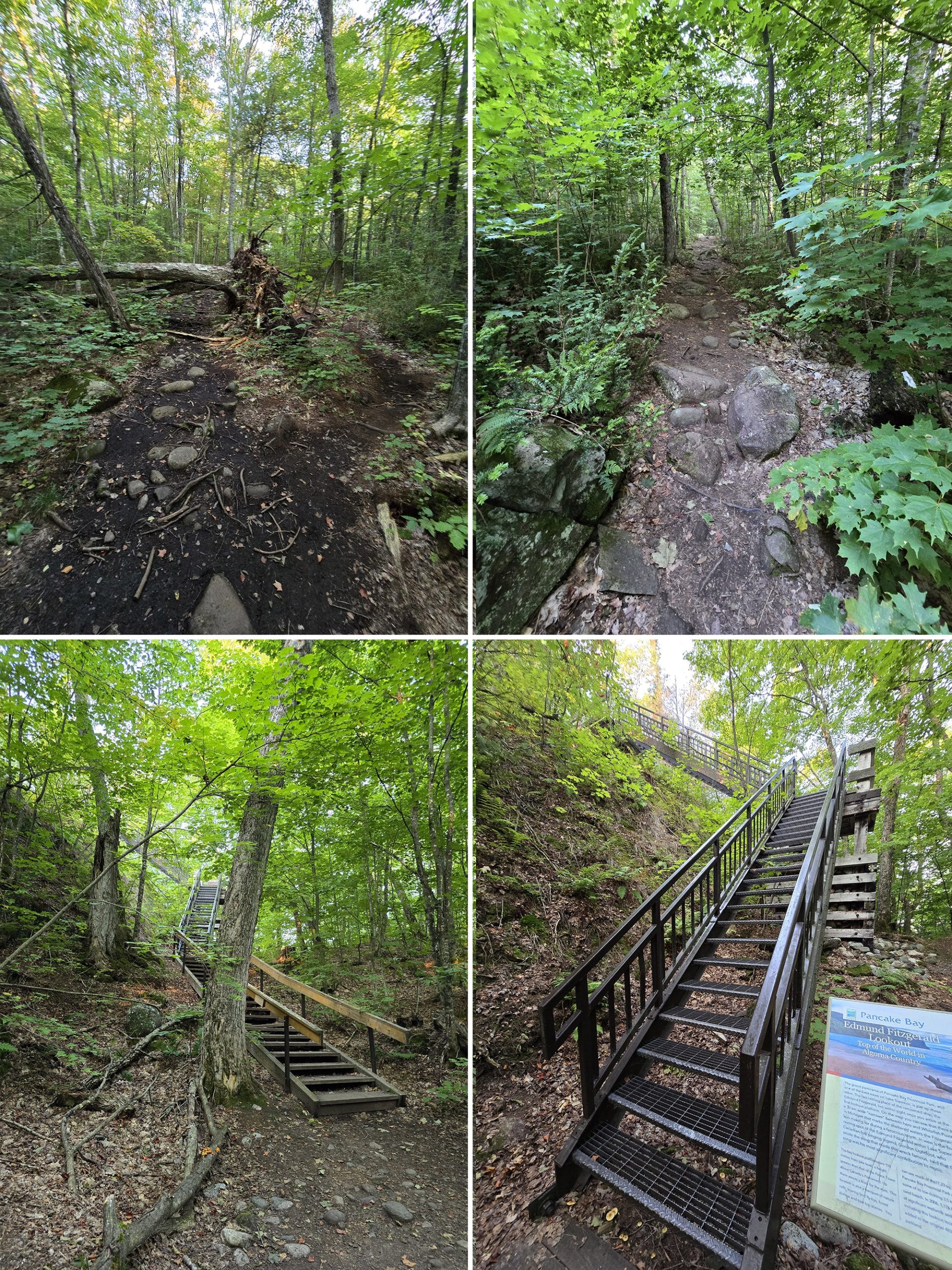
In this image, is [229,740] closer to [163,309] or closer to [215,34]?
[163,309]

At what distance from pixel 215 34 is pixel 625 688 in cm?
593

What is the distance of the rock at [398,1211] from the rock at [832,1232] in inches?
94.7

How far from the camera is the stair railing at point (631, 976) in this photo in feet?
8.60

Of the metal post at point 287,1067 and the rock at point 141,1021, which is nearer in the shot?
the rock at point 141,1021

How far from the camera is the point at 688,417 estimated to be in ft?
12.9

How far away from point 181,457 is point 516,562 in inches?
90.0

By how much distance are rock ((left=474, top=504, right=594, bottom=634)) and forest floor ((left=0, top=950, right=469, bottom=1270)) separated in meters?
3.67

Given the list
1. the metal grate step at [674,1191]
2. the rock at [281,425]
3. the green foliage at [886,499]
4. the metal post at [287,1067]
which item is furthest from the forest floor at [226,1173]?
the green foliage at [886,499]

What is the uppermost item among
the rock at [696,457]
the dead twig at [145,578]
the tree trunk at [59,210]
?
the tree trunk at [59,210]

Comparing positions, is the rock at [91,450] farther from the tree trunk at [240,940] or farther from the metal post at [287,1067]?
the metal post at [287,1067]

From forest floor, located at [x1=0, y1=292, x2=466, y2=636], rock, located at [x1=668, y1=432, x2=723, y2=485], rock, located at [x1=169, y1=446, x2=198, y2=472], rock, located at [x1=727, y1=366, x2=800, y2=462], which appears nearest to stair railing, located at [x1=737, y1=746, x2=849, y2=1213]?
forest floor, located at [x1=0, y1=292, x2=466, y2=636]

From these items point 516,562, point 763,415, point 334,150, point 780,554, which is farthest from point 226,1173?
point 334,150

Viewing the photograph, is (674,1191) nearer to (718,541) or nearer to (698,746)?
(718,541)

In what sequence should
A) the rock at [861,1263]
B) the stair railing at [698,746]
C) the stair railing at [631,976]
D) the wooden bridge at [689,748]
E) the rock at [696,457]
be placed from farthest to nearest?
1. the stair railing at [698,746]
2. the wooden bridge at [689,748]
3. the rock at [696,457]
4. the stair railing at [631,976]
5. the rock at [861,1263]
